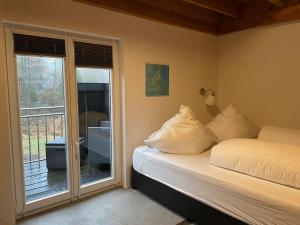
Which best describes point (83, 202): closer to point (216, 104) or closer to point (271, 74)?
point (216, 104)

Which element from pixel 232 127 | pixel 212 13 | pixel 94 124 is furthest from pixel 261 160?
pixel 212 13


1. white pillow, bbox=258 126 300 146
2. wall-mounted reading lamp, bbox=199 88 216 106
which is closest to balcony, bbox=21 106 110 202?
wall-mounted reading lamp, bbox=199 88 216 106

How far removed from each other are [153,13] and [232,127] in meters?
1.80

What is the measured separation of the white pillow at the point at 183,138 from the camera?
2.62 m

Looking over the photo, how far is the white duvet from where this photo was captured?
5.77ft

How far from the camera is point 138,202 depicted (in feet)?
8.57

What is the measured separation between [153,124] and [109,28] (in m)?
1.34

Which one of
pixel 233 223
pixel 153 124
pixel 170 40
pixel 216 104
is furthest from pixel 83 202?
pixel 216 104

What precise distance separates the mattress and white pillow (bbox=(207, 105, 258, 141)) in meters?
0.59

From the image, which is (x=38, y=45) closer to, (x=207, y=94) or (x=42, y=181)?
(x=42, y=181)

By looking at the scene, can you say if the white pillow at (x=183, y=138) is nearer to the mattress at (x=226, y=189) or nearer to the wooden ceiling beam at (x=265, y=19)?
the mattress at (x=226, y=189)

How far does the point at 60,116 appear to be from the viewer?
2572 millimetres

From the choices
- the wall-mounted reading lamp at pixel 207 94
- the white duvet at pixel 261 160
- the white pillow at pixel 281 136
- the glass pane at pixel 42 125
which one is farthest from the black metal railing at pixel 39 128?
the white pillow at pixel 281 136

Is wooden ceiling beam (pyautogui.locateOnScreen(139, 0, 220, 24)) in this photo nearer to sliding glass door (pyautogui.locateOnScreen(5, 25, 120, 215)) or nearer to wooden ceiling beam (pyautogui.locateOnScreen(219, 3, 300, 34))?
wooden ceiling beam (pyautogui.locateOnScreen(219, 3, 300, 34))
